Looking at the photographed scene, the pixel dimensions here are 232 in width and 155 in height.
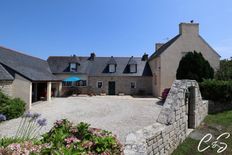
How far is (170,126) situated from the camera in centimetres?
729

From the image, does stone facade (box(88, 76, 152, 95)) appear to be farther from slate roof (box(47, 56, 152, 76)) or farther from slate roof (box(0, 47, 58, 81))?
slate roof (box(0, 47, 58, 81))

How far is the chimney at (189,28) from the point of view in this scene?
73.7 feet

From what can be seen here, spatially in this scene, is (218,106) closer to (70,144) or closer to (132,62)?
(70,144)

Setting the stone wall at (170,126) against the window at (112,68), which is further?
the window at (112,68)

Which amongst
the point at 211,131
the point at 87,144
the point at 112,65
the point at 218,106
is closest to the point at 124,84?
the point at 112,65

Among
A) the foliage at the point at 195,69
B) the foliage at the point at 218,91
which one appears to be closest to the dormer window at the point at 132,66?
the foliage at the point at 195,69

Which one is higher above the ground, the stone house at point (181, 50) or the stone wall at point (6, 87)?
the stone house at point (181, 50)

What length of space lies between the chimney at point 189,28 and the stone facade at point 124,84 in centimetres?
788

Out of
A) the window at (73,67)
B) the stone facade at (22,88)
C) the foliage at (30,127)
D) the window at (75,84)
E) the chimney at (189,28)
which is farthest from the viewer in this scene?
the window at (73,67)

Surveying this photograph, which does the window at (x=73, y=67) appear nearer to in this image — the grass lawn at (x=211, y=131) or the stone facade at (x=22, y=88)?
the stone facade at (x=22, y=88)

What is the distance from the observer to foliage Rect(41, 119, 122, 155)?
284 cm

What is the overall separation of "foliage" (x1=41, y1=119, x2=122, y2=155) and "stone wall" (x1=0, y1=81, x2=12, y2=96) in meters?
11.4

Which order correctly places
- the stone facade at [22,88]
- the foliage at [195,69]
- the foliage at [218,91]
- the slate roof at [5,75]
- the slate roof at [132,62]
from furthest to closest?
1. the slate roof at [132,62]
2. the foliage at [195,69]
3. the stone facade at [22,88]
4. the slate roof at [5,75]
5. the foliage at [218,91]
